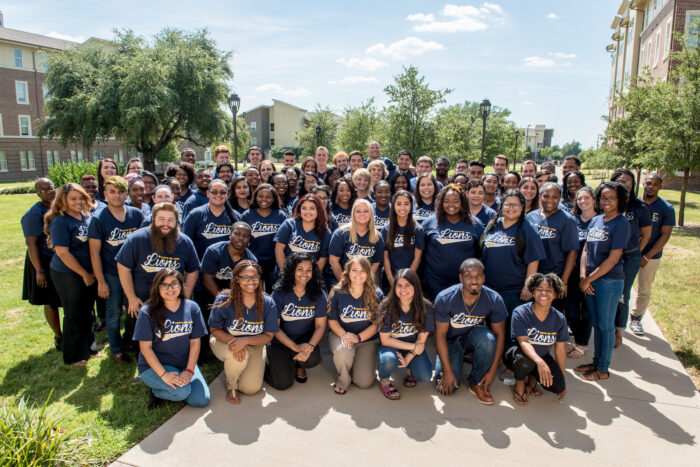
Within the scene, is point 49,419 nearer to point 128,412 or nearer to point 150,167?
point 128,412

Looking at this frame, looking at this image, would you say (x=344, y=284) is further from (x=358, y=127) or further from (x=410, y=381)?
(x=358, y=127)

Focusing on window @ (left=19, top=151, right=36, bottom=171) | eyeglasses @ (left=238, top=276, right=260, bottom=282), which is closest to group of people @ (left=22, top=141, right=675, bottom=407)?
eyeglasses @ (left=238, top=276, right=260, bottom=282)

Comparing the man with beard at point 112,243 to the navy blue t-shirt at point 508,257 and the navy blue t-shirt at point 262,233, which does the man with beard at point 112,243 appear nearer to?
the navy blue t-shirt at point 262,233

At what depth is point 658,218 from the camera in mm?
5434

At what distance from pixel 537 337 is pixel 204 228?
373 cm

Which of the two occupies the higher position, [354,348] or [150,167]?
[150,167]

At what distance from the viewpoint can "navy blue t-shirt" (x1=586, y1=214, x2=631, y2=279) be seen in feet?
14.2

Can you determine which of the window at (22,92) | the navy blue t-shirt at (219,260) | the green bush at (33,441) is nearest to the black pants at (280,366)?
the navy blue t-shirt at (219,260)

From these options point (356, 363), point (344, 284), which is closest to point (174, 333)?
point (344, 284)

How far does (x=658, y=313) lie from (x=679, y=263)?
370 centimetres

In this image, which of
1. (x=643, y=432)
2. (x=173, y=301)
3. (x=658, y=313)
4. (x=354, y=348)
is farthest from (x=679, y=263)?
(x=173, y=301)

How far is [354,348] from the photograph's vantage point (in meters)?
4.37

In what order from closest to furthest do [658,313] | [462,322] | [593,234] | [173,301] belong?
[173,301], [462,322], [593,234], [658,313]

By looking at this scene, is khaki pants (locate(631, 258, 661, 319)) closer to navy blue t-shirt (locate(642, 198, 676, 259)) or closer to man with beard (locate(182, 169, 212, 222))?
navy blue t-shirt (locate(642, 198, 676, 259))
